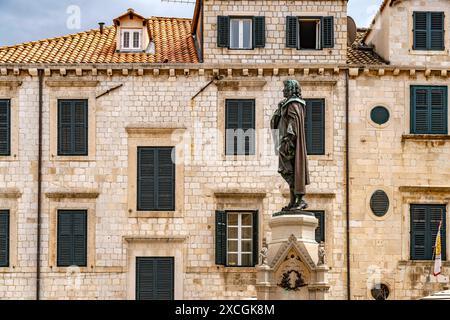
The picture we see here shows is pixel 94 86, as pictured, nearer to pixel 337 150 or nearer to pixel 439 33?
pixel 337 150

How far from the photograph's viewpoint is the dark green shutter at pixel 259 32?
3919cm

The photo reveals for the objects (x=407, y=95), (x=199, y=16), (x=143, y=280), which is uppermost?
(x=199, y=16)

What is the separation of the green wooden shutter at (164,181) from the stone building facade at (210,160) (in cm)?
26

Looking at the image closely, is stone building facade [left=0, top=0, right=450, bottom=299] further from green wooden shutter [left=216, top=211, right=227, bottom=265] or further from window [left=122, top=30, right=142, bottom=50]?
window [left=122, top=30, right=142, bottom=50]

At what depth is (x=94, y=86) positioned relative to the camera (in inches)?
1533

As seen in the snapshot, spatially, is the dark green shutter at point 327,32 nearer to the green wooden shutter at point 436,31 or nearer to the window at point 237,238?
the green wooden shutter at point 436,31

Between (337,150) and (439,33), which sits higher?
(439,33)

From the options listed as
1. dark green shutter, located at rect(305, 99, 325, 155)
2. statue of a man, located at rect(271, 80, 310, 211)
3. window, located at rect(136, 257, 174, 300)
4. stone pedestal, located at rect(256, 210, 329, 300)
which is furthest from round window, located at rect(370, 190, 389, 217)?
stone pedestal, located at rect(256, 210, 329, 300)

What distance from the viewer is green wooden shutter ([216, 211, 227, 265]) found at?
38094mm
